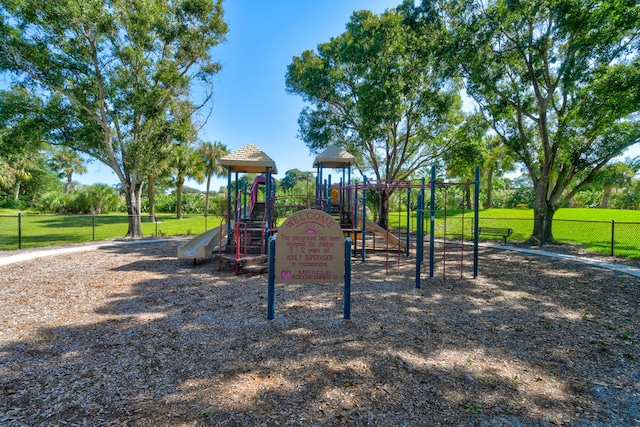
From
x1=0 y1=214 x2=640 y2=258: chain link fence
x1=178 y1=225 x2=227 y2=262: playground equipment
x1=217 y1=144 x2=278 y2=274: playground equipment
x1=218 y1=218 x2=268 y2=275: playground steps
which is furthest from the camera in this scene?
x1=0 y1=214 x2=640 y2=258: chain link fence

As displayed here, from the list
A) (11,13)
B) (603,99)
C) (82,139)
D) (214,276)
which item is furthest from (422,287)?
(11,13)

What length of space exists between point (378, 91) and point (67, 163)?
69.2 m

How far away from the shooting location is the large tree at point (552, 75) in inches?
413

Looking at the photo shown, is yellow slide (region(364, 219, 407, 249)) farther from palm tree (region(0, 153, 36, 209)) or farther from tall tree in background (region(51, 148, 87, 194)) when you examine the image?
tall tree in background (region(51, 148, 87, 194))

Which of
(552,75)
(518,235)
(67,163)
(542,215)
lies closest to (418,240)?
(542,215)

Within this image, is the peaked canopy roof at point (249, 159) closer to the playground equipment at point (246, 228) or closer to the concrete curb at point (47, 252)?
the playground equipment at point (246, 228)

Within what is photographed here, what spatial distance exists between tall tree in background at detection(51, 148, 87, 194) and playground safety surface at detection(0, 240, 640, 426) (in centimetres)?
6451

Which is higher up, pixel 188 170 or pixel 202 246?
pixel 188 170

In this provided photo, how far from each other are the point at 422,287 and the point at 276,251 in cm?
406

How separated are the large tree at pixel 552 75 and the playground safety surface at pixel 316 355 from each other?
751 cm

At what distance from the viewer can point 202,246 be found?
386 inches

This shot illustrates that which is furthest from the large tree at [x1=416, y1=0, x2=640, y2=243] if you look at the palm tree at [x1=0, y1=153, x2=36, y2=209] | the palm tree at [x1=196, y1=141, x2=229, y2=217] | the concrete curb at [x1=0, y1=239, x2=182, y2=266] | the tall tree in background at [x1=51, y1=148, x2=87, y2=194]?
the tall tree in background at [x1=51, y1=148, x2=87, y2=194]

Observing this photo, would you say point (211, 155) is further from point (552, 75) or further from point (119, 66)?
point (552, 75)

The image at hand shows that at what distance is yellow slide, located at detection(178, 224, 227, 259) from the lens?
31.2ft
